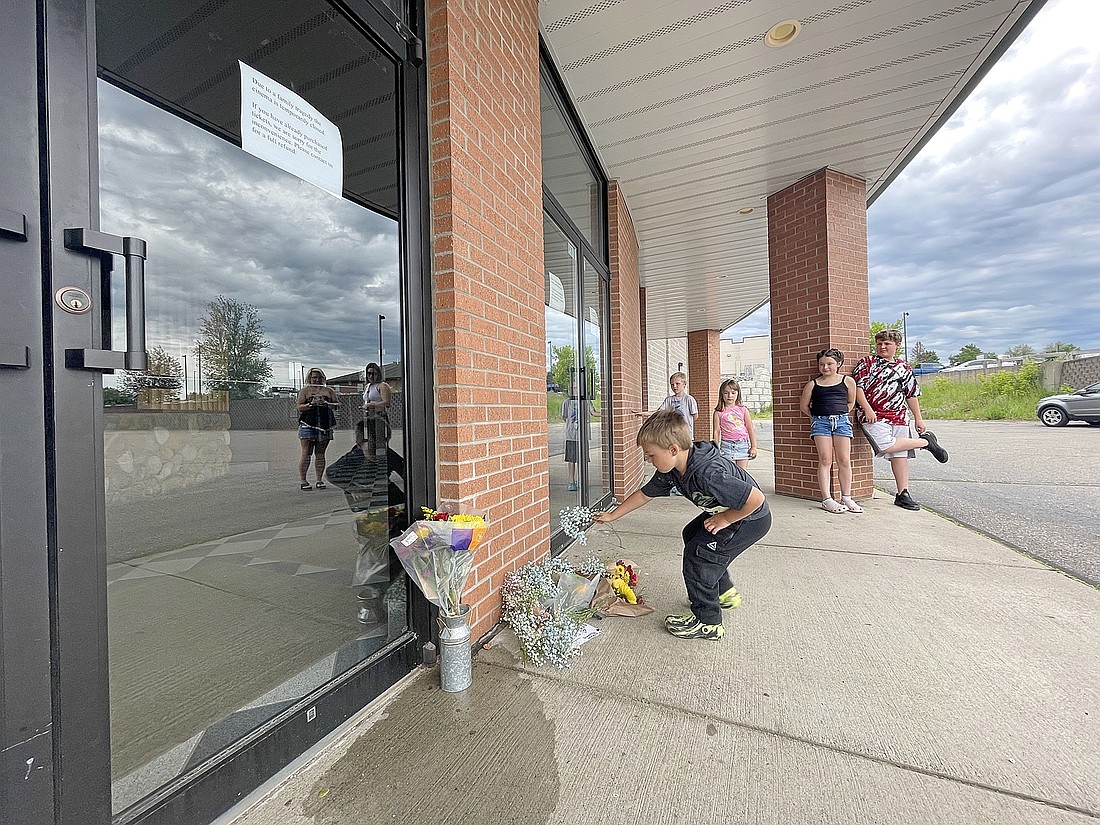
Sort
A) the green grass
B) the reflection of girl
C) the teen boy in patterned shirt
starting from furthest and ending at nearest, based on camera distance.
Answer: the green grass → the reflection of girl → the teen boy in patterned shirt

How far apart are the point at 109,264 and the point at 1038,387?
97.2 feet

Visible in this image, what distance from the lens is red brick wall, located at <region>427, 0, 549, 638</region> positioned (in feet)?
6.31

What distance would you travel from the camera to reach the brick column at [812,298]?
496cm

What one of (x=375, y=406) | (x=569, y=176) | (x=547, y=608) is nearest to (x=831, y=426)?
(x=569, y=176)

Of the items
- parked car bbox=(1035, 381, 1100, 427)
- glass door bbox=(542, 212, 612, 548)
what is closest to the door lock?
glass door bbox=(542, 212, 612, 548)

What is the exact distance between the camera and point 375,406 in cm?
179

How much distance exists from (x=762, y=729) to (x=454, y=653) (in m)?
1.04

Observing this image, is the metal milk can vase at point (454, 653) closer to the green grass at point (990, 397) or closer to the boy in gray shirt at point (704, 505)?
the boy in gray shirt at point (704, 505)

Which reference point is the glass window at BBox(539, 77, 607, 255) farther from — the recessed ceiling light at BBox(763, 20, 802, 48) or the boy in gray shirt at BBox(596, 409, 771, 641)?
the boy in gray shirt at BBox(596, 409, 771, 641)

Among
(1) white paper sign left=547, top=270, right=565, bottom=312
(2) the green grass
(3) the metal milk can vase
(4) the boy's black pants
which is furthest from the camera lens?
(2) the green grass

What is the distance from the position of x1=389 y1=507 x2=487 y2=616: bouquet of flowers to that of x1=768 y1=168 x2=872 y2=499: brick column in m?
4.59

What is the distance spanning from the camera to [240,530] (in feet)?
4.52

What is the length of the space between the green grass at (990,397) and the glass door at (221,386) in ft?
84.8

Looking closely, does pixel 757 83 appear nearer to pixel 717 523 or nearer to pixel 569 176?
pixel 569 176
